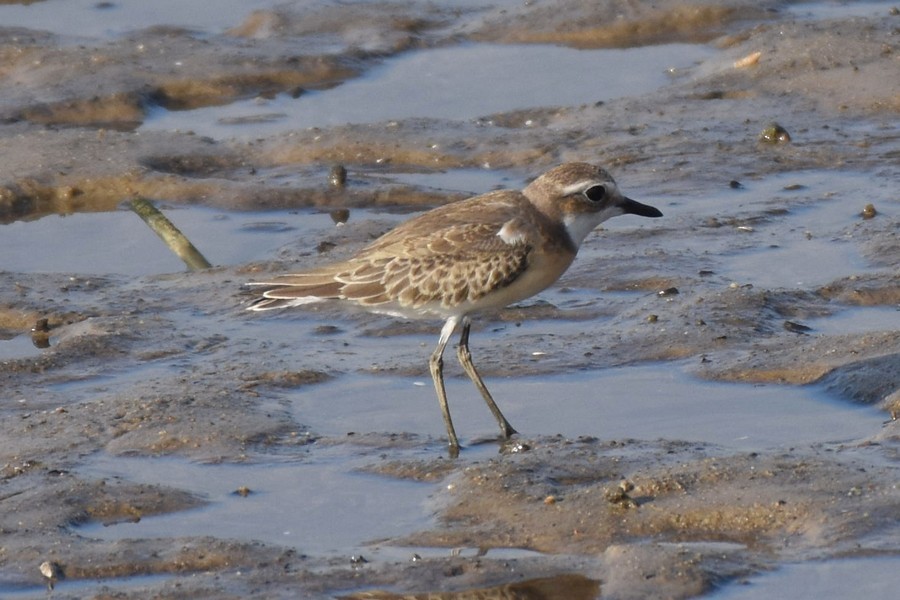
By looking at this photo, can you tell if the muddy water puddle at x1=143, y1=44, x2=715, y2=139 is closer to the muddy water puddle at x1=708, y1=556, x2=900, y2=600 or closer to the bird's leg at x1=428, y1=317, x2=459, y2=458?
the bird's leg at x1=428, y1=317, x2=459, y2=458

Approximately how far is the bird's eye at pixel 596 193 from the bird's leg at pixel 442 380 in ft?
3.30

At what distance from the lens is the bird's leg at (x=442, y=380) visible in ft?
29.5

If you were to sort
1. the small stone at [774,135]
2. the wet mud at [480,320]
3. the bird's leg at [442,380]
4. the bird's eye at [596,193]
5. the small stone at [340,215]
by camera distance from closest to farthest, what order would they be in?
the wet mud at [480,320] < the bird's leg at [442,380] < the bird's eye at [596,193] < the small stone at [340,215] < the small stone at [774,135]

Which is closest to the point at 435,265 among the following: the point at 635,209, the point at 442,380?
the point at 442,380

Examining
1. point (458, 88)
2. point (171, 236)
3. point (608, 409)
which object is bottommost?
point (608, 409)

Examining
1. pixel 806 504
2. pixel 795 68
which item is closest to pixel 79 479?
pixel 806 504

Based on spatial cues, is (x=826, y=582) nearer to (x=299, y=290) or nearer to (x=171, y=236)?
(x=299, y=290)

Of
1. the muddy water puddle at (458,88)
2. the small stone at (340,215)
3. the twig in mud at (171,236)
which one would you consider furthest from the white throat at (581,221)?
the muddy water puddle at (458,88)

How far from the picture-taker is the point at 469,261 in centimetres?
907

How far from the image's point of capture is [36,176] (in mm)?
13578

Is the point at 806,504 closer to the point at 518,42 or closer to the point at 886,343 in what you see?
the point at 886,343

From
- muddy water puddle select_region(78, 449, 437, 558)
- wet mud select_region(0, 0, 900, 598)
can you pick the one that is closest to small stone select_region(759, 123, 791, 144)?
wet mud select_region(0, 0, 900, 598)

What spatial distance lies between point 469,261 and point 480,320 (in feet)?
6.56

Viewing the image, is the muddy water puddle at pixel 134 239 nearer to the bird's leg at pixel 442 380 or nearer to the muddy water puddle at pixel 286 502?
the bird's leg at pixel 442 380
